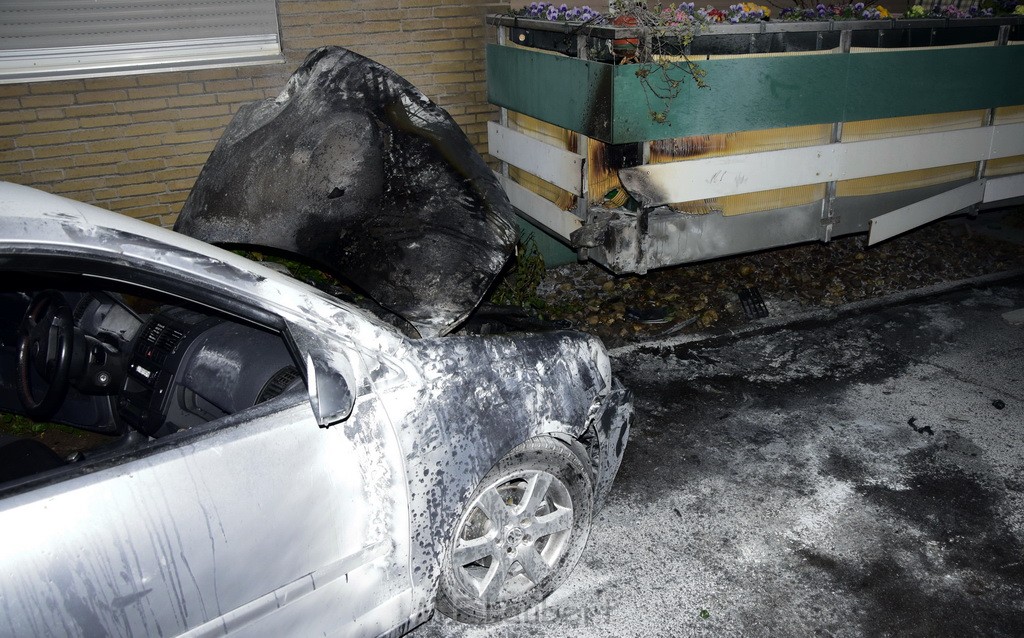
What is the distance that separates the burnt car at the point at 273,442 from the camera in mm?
2037

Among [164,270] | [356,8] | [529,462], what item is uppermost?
[356,8]

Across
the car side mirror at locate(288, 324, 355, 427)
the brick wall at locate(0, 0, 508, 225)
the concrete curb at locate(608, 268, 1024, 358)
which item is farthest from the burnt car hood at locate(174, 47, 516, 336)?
the concrete curb at locate(608, 268, 1024, 358)

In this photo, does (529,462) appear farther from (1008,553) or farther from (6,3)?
(6,3)

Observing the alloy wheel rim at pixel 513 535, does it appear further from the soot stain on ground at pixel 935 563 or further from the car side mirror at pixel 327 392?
the soot stain on ground at pixel 935 563

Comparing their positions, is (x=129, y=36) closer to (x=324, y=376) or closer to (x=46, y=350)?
(x=46, y=350)

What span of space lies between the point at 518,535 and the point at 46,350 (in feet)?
6.88

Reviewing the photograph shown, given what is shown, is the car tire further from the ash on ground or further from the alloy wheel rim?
the ash on ground

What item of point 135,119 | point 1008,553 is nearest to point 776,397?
point 1008,553

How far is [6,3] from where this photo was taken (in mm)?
5520

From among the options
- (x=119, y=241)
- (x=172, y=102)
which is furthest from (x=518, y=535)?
(x=172, y=102)

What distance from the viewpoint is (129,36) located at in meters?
5.88

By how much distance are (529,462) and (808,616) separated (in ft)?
4.68

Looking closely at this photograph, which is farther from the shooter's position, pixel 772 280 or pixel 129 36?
pixel 772 280

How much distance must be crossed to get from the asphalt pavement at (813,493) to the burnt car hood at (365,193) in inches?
59.8
